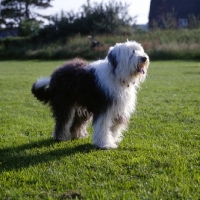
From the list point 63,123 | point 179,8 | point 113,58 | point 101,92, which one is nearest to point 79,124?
point 63,123

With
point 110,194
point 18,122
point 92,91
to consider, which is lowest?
point 18,122

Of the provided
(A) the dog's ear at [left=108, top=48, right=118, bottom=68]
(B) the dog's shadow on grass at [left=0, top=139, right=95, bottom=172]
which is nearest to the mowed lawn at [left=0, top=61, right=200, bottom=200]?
(B) the dog's shadow on grass at [left=0, top=139, right=95, bottom=172]

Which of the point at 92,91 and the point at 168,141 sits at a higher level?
the point at 92,91

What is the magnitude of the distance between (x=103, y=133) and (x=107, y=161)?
0.76 m

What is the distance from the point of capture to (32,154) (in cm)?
480

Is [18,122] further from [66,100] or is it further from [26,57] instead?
[26,57]

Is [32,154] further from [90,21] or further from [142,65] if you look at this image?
[90,21]

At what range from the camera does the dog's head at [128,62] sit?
15.7ft

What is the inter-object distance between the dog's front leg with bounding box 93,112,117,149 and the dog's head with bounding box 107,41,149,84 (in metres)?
0.60

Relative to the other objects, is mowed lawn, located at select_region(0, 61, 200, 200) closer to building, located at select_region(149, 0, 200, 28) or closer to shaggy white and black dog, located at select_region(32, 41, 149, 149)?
shaggy white and black dog, located at select_region(32, 41, 149, 149)

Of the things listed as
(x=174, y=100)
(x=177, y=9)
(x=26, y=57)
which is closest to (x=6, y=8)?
(x=26, y=57)

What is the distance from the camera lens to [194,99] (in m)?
8.65

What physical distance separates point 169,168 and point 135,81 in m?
1.47

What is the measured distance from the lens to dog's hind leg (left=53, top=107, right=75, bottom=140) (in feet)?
17.7
